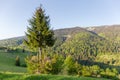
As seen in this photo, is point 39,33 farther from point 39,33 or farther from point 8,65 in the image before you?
point 8,65

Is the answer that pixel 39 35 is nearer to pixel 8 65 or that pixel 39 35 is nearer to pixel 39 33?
pixel 39 33

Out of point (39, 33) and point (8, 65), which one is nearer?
point (39, 33)

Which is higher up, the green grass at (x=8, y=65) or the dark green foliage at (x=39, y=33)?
the dark green foliage at (x=39, y=33)

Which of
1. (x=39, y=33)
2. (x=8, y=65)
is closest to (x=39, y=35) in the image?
(x=39, y=33)

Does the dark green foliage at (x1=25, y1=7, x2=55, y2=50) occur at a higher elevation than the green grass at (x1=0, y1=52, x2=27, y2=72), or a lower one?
higher

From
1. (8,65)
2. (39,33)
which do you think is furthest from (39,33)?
(8,65)

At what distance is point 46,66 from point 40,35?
26.8 feet

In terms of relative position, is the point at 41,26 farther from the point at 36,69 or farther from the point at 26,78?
the point at 26,78

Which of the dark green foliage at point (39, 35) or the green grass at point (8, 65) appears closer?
the dark green foliage at point (39, 35)

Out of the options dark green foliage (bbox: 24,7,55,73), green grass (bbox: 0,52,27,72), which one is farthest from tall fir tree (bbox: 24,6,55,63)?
green grass (bbox: 0,52,27,72)

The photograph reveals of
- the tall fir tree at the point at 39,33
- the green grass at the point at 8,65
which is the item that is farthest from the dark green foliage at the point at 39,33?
the green grass at the point at 8,65

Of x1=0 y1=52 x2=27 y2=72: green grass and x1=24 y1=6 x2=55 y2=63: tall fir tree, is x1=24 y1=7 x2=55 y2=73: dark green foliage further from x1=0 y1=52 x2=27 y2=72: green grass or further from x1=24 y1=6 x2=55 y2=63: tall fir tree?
x1=0 y1=52 x2=27 y2=72: green grass

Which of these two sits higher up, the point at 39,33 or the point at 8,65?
the point at 39,33

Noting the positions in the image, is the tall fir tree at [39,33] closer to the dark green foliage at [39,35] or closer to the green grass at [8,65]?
the dark green foliage at [39,35]
